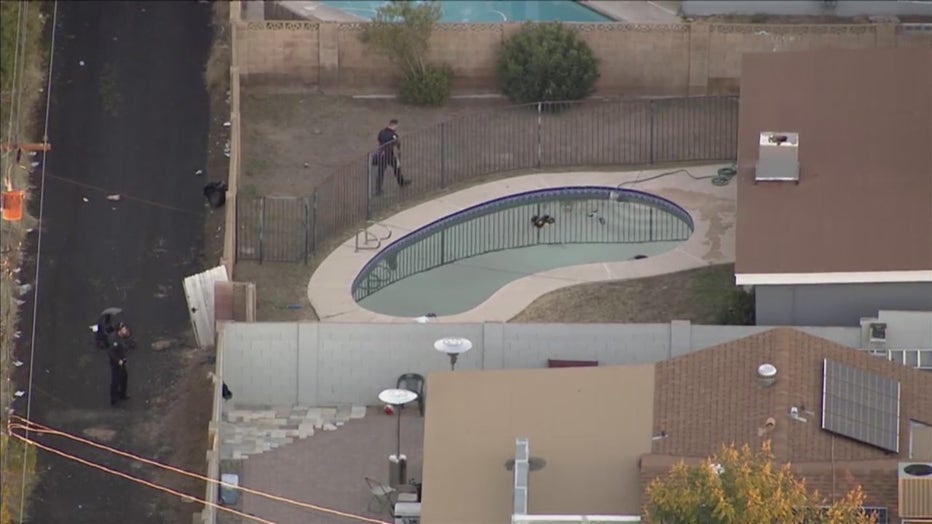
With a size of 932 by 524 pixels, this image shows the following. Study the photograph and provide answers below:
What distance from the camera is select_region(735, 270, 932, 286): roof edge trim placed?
65.6 metres

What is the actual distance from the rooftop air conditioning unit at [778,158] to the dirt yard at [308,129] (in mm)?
10701

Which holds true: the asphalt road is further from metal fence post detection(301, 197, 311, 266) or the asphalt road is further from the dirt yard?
metal fence post detection(301, 197, 311, 266)

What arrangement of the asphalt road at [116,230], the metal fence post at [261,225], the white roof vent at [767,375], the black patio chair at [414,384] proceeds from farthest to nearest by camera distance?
the metal fence post at [261,225], the black patio chair at [414,384], the asphalt road at [116,230], the white roof vent at [767,375]

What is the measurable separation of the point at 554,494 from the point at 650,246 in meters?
15.6

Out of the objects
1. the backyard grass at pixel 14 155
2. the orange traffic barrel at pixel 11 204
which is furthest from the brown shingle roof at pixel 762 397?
the orange traffic barrel at pixel 11 204

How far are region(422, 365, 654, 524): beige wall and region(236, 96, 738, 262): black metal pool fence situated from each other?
12825 millimetres

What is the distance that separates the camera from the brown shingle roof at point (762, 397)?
191ft

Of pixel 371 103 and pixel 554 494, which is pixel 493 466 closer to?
pixel 554 494

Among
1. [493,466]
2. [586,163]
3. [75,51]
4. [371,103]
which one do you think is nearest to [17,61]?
[75,51]

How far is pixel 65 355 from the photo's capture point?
6794 centimetres

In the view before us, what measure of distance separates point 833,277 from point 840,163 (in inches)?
138

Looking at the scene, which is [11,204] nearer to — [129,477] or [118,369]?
[118,369]

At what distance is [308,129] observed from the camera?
77875 millimetres

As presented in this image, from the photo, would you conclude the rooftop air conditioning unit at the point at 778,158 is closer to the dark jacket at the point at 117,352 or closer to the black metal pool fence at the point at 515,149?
the black metal pool fence at the point at 515,149
